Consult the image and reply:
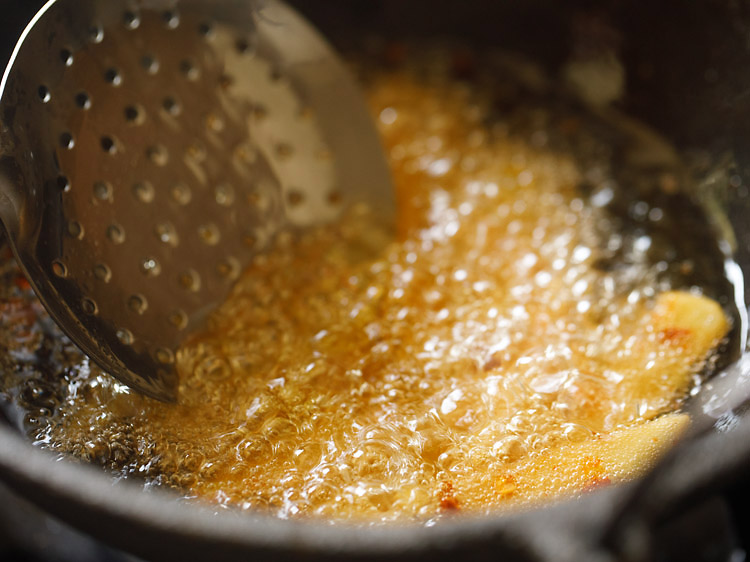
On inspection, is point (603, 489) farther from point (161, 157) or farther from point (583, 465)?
point (161, 157)

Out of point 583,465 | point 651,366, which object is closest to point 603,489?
point 583,465

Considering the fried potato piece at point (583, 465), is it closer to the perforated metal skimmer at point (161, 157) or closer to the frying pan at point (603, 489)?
the frying pan at point (603, 489)

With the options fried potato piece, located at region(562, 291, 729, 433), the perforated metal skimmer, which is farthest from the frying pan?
the perforated metal skimmer

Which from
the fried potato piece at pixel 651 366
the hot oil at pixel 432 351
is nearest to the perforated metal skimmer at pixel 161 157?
the hot oil at pixel 432 351

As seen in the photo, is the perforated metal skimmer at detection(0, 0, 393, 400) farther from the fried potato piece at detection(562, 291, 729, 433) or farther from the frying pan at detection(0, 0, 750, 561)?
the fried potato piece at detection(562, 291, 729, 433)

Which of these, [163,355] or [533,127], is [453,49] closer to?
[533,127]

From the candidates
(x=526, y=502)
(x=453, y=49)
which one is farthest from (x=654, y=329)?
(x=453, y=49)
